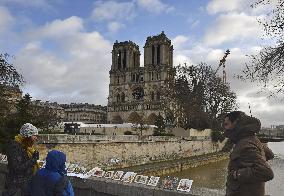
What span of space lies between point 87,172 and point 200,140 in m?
48.0

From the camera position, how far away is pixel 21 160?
595cm

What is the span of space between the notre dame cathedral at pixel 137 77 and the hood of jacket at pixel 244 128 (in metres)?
77.9

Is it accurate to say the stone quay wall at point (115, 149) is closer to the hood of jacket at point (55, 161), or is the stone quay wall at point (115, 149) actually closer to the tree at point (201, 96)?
the tree at point (201, 96)

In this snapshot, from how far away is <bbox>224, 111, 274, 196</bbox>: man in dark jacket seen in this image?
4.12m

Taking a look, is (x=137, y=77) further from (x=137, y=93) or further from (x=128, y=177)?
(x=128, y=177)

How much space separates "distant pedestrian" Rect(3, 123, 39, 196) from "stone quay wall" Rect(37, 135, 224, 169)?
2007 cm

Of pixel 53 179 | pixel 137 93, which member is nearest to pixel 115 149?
pixel 53 179

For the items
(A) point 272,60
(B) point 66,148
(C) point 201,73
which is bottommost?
(B) point 66,148

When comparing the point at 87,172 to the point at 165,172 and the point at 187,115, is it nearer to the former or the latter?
the point at 165,172

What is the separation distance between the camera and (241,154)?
4.30 m

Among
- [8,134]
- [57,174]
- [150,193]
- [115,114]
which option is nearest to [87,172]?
[150,193]

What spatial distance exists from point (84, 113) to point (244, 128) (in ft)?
497

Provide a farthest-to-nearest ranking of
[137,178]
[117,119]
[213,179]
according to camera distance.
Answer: [117,119] < [213,179] < [137,178]

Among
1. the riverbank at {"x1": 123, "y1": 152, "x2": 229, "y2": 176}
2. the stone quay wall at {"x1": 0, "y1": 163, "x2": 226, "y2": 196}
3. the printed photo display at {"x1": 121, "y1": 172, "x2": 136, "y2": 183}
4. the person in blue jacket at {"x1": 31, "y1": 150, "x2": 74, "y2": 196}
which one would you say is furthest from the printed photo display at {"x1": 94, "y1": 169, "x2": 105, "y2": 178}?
the riverbank at {"x1": 123, "y1": 152, "x2": 229, "y2": 176}
